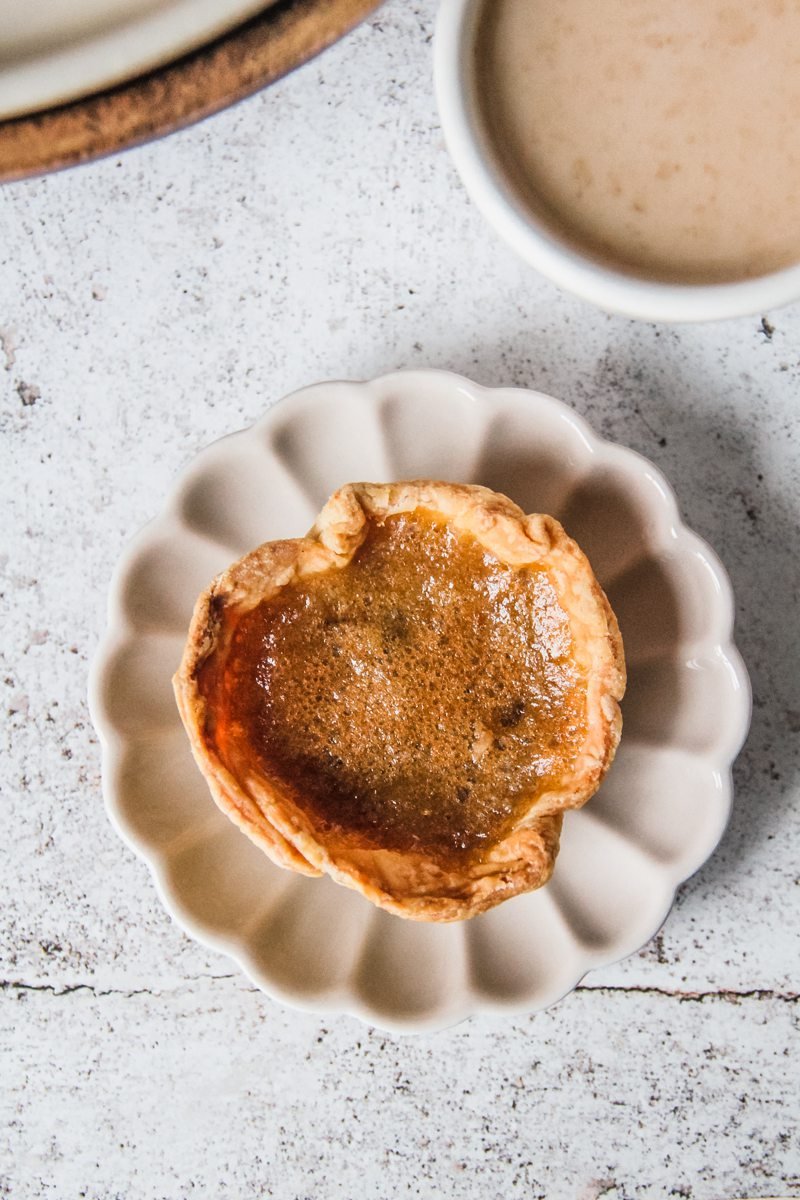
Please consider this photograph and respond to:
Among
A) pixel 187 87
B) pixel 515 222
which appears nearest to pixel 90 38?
pixel 187 87

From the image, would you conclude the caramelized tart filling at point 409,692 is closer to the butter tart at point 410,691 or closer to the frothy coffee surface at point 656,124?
the butter tart at point 410,691

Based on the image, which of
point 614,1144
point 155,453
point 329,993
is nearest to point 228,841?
point 329,993

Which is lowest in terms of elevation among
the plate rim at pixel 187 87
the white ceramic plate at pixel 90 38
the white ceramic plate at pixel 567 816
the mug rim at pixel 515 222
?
the white ceramic plate at pixel 567 816

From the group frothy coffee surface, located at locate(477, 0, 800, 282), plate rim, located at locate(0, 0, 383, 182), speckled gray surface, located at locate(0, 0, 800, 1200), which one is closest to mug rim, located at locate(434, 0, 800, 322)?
frothy coffee surface, located at locate(477, 0, 800, 282)

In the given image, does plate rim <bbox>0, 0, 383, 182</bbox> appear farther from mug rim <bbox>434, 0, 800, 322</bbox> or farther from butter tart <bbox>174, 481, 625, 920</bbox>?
butter tart <bbox>174, 481, 625, 920</bbox>

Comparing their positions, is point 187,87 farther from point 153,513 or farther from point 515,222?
point 153,513

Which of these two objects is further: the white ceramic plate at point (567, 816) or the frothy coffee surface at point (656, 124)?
the white ceramic plate at point (567, 816)

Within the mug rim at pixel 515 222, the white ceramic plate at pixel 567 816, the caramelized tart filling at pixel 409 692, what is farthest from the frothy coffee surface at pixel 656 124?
the caramelized tart filling at pixel 409 692
